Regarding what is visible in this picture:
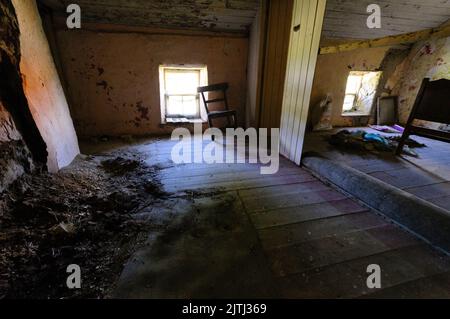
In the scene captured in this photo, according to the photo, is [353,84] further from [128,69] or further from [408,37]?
[128,69]

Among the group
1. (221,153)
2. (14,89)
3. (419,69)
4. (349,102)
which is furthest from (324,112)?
(14,89)

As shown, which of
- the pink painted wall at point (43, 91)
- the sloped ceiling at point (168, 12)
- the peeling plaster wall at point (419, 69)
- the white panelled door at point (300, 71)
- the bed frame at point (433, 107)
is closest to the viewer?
the pink painted wall at point (43, 91)

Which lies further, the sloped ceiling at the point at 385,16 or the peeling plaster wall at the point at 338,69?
the peeling plaster wall at the point at 338,69

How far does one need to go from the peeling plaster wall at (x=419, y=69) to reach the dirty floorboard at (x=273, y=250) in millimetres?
4162

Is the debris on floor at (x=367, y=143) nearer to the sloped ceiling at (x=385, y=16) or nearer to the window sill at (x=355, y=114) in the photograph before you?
the window sill at (x=355, y=114)

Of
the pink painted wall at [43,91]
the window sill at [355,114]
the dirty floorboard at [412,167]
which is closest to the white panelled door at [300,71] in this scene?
the dirty floorboard at [412,167]

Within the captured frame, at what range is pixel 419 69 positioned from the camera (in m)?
4.39

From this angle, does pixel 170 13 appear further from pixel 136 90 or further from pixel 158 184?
pixel 158 184

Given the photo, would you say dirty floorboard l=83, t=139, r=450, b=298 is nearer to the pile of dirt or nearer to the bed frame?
the pile of dirt

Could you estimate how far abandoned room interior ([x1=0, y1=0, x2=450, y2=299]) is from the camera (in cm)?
113

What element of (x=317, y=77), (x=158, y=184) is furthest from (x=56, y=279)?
(x=317, y=77)

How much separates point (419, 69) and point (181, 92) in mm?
4723

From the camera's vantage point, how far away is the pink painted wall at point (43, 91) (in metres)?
1.89

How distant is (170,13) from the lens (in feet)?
10.3
